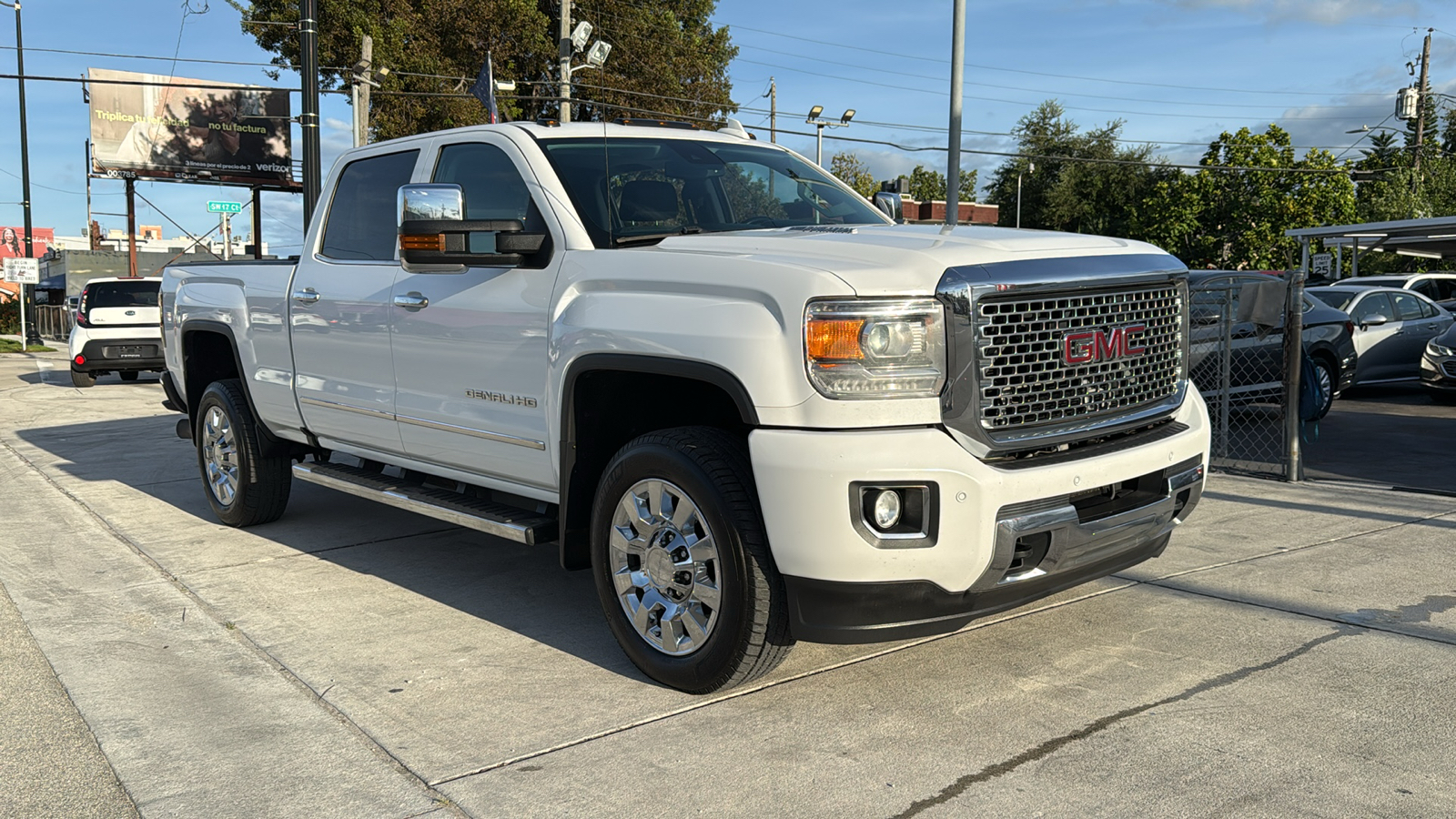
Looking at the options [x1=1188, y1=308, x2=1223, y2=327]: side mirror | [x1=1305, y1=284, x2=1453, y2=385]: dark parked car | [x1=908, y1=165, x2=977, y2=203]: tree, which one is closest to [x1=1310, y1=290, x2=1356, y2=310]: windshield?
[x1=1305, y1=284, x2=1453, y2=385]: dark parked car

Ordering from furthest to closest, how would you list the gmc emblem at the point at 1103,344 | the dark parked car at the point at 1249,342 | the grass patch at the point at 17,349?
the grass patch at the point at 17,349, the dark parked car at the point at 1249,342, the gmc emblem at the point at 1103,344

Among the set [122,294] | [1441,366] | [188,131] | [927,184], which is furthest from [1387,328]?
[927,184]

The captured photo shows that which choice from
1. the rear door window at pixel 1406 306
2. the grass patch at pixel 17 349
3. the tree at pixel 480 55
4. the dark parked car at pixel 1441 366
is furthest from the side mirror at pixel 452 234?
the grass patch at pixel 17 349

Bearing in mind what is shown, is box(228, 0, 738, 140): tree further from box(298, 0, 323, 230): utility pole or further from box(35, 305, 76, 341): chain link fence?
box(35, 305, 76, 341): chain link fence

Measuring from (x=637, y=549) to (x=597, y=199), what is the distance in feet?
4.76

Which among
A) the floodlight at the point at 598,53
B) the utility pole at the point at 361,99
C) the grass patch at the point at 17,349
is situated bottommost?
the grass patch at the point at 17,349

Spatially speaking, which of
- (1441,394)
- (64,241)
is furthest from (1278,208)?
(64,241)

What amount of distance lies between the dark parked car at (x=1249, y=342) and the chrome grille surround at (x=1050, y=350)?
3.60 metres

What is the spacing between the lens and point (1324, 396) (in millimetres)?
11203

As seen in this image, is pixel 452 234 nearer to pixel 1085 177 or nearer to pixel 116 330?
pixel 116 330

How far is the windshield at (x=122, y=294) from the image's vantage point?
59.1 feet

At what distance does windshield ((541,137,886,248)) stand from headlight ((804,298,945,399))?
49.0 inches

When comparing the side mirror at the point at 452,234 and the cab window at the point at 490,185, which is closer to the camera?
the side mirror at the point at 452,234

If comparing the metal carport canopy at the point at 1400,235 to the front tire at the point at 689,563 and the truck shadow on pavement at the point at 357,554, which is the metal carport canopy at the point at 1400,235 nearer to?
the truck shadow on pavement at the point at 357,554
